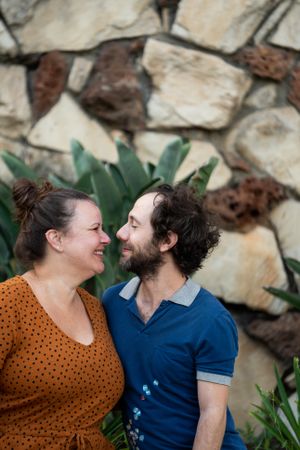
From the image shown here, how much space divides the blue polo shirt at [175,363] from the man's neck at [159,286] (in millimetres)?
27

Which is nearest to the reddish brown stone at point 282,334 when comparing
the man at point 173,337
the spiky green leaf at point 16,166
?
the spiky green leaf at point 16,166

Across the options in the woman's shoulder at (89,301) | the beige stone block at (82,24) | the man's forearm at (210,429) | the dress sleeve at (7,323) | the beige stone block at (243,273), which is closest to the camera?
the dress sleeve at (7,323)

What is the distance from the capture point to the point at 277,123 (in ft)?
12.2

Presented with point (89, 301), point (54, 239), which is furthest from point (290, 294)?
point (54, 239)

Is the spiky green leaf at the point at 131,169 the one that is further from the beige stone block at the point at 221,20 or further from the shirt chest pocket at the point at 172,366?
the shirt chest pocket at the point at 172,366

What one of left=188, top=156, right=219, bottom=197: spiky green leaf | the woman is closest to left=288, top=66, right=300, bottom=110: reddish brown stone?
left=188, top=156, right=219, bottom=197: spiky green leaf

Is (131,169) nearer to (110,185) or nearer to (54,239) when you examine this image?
(110,185)

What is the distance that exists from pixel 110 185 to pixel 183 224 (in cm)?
95

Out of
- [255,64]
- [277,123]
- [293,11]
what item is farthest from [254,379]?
[293,11]

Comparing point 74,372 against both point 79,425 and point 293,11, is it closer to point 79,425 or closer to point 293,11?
point 79,425

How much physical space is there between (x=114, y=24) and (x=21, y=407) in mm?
2241

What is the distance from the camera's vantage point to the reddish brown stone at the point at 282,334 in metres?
3.69

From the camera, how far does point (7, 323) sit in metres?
2.06

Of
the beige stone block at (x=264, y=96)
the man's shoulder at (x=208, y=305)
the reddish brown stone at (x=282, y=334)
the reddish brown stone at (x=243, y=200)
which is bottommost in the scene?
the reddish brown stone at (x=282, y=334)
